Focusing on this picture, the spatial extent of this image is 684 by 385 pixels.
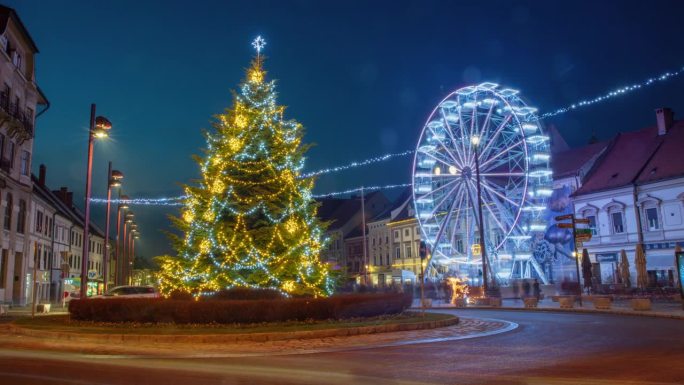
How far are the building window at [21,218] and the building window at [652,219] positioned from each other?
44.7m

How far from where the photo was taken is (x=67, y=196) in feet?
238

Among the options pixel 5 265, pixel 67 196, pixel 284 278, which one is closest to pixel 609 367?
pixel 284 278

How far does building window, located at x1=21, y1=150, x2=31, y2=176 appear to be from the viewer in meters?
41.7

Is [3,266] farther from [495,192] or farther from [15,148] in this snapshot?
[495,192]

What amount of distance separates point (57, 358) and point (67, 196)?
64.7 metres

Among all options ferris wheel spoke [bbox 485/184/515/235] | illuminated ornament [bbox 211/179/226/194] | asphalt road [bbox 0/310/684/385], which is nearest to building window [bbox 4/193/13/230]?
illuminated ornament [bbox 211/179/226/194]

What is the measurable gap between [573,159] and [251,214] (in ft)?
139

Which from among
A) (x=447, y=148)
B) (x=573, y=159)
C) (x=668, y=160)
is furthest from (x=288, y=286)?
(x=573, y=159)

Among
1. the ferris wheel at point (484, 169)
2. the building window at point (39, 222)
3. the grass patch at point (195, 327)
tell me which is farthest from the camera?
the building window at point (39, 222)

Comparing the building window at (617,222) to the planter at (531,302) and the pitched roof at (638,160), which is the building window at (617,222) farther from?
the planter at (531,302)

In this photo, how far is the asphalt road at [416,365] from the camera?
32.8ft

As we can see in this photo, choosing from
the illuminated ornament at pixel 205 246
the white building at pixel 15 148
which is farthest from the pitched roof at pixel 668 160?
the white building at pixel 15 148

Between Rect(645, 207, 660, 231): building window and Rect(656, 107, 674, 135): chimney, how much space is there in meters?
8.31

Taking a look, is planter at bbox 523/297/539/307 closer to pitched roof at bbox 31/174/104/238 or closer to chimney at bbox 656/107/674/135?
chimney at bbox 656/107/674/135
